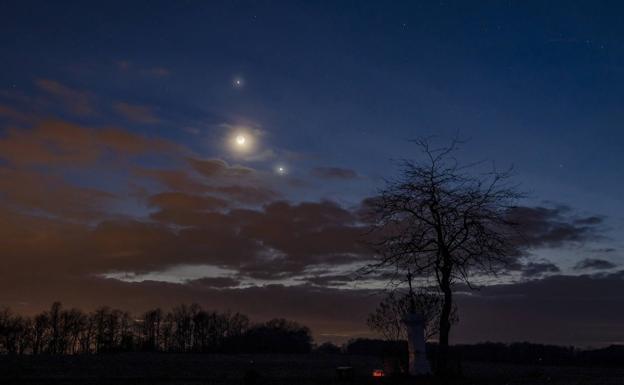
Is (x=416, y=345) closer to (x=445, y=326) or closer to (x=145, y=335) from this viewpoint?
(x=445, y=326)

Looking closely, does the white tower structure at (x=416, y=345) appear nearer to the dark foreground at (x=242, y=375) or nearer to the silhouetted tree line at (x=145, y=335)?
the dark foreground at (x=242, y=375)

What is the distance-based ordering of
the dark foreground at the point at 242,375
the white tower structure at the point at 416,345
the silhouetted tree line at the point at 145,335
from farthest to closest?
the silhouetted tree line at the point at 145,335 < the dark foreground at the point at 242,375 < the white tower structure at the point at 416,345

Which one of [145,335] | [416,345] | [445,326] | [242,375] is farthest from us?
[145,335]

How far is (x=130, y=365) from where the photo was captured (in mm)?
52938

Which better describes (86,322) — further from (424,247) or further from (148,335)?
(424,247)

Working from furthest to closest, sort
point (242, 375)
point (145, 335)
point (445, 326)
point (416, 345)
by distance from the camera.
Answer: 1. point (145, 335)
2. point (242, 375)
3. point (445, 326)
4. point (416, 345)

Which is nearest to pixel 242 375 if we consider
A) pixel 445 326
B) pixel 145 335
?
pixel 445 326

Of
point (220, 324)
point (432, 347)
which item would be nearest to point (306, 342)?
point (220, 324)

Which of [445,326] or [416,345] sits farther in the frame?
[445,326]

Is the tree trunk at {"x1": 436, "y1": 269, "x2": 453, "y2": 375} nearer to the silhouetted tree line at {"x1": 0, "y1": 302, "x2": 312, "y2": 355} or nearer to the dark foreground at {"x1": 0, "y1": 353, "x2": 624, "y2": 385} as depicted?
the dark foreground at {"x1": 0, "y1": 353, "x2": 624, "y2": 385}

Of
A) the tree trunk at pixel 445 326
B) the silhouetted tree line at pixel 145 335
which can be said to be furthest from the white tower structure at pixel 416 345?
the silhouetted tree line at pixel 145 335

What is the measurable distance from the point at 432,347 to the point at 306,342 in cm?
7922

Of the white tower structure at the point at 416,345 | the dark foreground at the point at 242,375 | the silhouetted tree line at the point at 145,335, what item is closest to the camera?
the white tower structure at the point at 416,345

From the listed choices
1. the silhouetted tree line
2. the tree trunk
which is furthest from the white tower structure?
the silhouetted tree line
